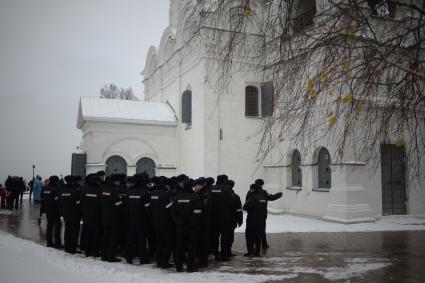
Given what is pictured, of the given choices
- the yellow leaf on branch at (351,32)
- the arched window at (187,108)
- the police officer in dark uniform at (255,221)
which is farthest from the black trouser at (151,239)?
the arched window at (187,108)

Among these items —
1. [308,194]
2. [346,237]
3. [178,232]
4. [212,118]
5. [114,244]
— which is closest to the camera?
[178,232]

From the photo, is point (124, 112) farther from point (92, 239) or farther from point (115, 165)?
point (92, 239)

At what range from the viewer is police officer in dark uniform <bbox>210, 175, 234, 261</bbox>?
33.0 feet

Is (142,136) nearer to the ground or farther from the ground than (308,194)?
farther from the ground

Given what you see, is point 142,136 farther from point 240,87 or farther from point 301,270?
point 301,270

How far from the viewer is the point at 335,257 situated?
1011cm

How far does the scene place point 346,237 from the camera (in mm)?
13289

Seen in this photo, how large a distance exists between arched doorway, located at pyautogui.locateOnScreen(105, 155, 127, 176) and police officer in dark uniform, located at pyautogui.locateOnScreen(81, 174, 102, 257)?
43.0 feet

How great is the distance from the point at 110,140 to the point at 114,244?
1458 centimetres

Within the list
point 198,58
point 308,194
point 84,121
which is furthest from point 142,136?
point 308,194

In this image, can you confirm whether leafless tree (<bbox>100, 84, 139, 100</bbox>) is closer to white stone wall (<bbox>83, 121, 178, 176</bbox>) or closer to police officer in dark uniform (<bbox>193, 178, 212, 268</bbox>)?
white stone wall (<bbox>83, 121, 178, 176</bbox>)

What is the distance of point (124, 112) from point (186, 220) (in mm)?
17329

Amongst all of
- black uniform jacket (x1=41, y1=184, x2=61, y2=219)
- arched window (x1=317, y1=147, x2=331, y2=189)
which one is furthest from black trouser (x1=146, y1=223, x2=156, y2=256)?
arched window (x1=317, y1=147, x2=331, y2=189)

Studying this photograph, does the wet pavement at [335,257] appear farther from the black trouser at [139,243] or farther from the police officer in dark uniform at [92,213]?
the police officer in dark uniform at [92,213]
